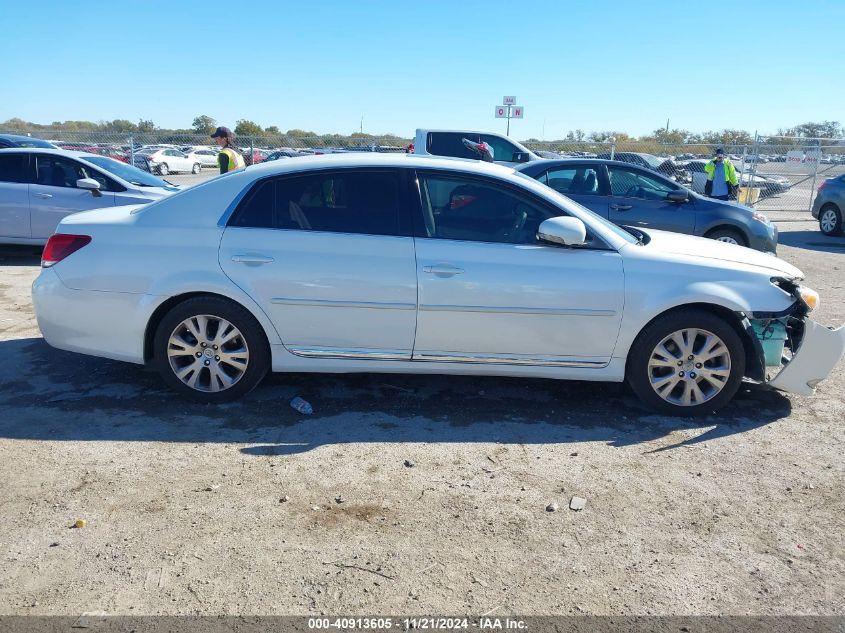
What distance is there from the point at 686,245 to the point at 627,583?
9.44 ft

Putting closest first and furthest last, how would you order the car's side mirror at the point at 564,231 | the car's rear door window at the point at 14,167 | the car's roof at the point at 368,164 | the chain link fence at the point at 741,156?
the car's side mirror at the point at 564,231 → the car's roof at the point at 368,164 → the car's rear door window at the point at 14,167 → the chain link fence at the point at 741,156

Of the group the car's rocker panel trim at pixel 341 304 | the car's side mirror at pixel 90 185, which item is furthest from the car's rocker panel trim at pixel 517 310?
the car's side mirror at pixel 90 185

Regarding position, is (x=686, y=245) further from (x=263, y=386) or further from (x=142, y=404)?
(x=142, y=404)

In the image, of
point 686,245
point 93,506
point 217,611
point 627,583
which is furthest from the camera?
point 686,245

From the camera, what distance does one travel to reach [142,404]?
480cm

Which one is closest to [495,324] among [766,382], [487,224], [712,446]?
[487,224]

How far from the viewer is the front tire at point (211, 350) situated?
15.4 feet

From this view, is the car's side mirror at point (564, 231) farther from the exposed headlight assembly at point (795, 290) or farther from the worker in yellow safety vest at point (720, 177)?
the worker in yellow safety vest at point (720, 177)

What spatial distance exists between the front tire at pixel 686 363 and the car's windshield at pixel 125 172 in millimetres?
8084

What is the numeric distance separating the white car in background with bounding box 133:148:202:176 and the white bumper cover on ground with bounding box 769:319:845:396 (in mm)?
32269

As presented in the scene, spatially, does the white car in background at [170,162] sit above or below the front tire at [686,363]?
above

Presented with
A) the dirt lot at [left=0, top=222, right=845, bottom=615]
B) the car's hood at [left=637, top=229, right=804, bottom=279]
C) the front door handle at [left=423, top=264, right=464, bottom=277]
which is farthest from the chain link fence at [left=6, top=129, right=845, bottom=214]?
the front door handle at [left=423, top=264, right=464, bottom=277]

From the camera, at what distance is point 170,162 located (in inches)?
1398

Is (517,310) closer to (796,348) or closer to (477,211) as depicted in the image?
(477,211)
